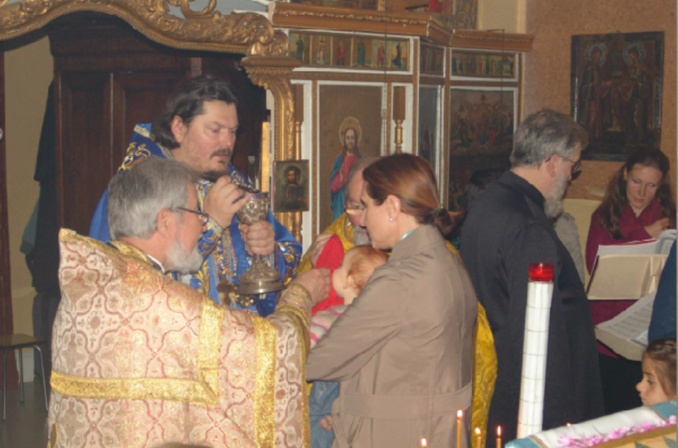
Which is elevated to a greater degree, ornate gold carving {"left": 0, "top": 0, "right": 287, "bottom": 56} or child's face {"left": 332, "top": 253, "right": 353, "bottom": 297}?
ornate gold carving {"left": 0, "top": 0, "right": 287, "bottom": 56}

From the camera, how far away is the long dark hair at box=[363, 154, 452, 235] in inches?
99.1

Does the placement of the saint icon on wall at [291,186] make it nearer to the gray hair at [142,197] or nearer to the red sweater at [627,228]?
the red sweater at [627,228]

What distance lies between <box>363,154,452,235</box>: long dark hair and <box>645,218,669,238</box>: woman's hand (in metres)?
3.02

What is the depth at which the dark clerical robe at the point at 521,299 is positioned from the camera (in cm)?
307

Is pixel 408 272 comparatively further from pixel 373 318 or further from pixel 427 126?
pixel 427 126

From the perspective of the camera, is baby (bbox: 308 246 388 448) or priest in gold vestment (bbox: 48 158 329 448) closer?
priest in gold vestment (bbox: 48 158 329 448)

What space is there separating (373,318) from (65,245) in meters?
0.92

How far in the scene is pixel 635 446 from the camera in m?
1.41

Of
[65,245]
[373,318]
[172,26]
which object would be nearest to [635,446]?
[373,318]

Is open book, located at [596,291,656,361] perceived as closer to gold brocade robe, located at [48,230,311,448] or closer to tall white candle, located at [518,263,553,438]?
gold brocade robe, located at [48,230,311,448]

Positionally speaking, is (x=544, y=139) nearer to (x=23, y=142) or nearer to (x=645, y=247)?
(x=645, y=247)

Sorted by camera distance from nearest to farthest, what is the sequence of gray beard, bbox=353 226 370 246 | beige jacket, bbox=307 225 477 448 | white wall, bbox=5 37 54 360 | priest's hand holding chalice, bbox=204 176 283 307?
1. beige jacket, bbox=307 225 477 448
2. priest's hand holding chalice, bbox=204 176 283 307
3. gray beard, bbox=353 226 370 246
4. white wall, bbox=5 37 54 360

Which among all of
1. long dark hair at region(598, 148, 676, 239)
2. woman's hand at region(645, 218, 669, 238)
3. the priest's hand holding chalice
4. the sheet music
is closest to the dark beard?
the priest's hand holding chalice

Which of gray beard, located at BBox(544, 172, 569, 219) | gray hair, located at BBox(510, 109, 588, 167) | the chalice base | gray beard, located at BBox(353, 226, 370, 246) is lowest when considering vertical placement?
the chalice base
